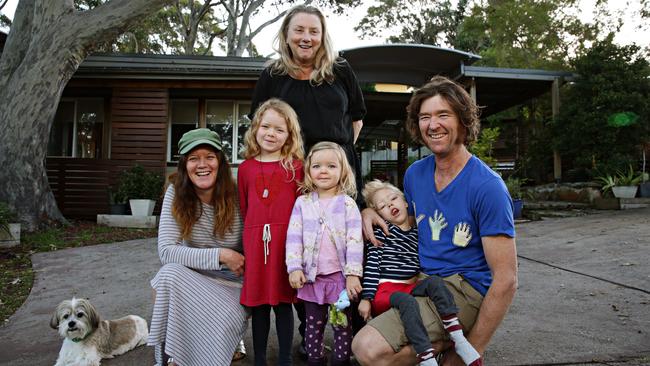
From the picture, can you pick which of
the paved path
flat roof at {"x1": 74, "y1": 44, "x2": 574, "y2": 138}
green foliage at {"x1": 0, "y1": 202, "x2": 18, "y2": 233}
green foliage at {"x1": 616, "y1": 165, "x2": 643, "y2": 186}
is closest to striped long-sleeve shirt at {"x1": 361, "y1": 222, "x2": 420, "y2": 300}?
the paved path

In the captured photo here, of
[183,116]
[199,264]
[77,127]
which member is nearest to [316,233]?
[199,264]

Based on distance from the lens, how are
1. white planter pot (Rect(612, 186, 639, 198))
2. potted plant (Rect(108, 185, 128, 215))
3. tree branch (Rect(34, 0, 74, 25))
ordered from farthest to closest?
potted plant (Rect(108, 185, 128, 215))
white planter pot (Rect(612, 186, 639, 198))
tree branch (Rect(34, 0, 74, 25))

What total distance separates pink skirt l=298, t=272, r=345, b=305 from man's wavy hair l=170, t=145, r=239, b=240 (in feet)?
1.91

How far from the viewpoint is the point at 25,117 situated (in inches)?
310

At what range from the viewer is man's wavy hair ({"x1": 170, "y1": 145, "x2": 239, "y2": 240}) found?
246 centimetres

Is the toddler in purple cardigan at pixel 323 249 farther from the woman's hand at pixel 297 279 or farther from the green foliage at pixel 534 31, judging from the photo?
the green foliage at pixel 534 31

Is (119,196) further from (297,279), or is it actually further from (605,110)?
(605,110)

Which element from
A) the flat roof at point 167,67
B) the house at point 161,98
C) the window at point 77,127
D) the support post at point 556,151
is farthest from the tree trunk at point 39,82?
the support post at point 556,151

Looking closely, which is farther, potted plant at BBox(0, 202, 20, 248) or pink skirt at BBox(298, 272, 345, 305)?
potted plant at BBox(0, 202, 20, 248)

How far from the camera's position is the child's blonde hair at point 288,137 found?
2.46m

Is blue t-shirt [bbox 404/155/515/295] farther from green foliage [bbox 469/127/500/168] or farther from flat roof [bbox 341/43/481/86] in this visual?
flat roof [bbox 341/43/481/86]

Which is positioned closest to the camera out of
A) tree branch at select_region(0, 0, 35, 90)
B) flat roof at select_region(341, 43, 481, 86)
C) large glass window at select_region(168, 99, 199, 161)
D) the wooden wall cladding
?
tree branch at select_region(0, 0, 35, 90)

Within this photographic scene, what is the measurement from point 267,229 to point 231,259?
9.7 inches

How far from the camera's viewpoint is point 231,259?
7.77 feet
